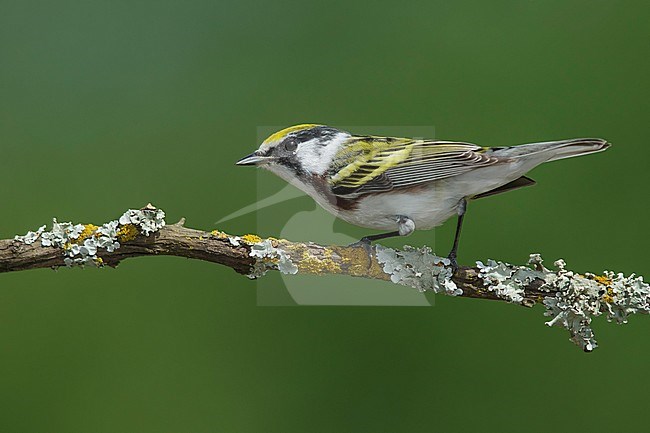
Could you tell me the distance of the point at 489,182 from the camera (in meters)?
1.24

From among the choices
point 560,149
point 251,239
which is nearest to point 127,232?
point 251,239

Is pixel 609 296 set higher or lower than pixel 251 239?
lower

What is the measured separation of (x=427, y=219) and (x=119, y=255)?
20.1 inches

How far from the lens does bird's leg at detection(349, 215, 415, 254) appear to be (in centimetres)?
123

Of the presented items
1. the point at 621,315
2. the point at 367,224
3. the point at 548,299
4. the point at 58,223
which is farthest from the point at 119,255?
the point at 621,315

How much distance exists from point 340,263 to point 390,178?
0.18 metres

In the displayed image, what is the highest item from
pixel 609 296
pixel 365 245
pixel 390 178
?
pixel 390 178

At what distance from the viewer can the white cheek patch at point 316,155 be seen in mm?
1270

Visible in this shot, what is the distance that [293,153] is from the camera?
1266mm

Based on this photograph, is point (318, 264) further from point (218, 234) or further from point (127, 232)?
point (127, 232)

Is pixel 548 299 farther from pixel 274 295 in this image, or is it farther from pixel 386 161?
pixel 274 295

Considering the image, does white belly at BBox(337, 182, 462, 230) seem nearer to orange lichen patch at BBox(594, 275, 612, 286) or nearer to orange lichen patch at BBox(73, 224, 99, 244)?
orange lichen patch at BBox(594, 275, 612, 286)

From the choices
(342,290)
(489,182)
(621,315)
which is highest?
(489,182)

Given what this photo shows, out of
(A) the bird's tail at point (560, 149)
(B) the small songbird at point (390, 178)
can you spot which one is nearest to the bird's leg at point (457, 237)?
(B) the small songbird at point (390, 178)
